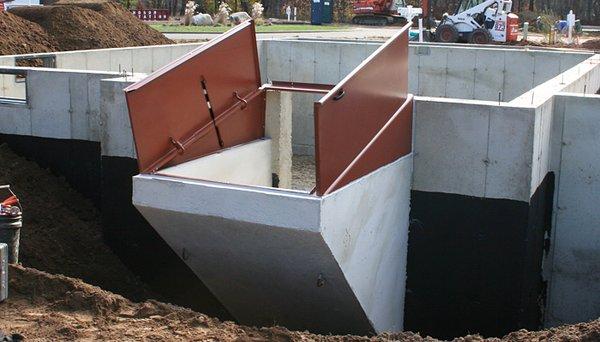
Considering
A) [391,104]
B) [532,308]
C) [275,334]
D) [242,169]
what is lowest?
[532,308]

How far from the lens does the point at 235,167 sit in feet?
30.1

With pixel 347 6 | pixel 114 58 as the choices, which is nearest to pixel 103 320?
pixel 114 58

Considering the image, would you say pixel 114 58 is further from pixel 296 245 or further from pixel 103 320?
pixel 103 320

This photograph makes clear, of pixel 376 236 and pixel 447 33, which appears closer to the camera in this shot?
pixel 376 236

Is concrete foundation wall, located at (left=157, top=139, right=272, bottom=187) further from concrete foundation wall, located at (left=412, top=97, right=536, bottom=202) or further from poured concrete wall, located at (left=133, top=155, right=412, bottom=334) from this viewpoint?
concrete foundation wall, located at (left=412, top=97, right=536, bottom=202)

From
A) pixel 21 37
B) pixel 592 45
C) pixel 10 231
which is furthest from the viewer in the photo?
pixel 592 45

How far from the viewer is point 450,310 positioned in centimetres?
921

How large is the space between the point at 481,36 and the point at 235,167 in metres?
26.4

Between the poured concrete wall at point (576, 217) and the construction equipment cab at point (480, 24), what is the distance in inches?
981

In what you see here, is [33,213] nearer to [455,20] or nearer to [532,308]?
[532,308]

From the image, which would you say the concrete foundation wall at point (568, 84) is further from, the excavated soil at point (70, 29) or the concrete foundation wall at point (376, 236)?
the excavated soil at point (70, 29)

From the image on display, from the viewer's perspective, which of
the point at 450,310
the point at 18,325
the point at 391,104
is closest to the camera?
the point at 18,325

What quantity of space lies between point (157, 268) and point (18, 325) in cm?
351

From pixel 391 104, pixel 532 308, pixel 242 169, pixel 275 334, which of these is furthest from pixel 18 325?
pixel 532 308
